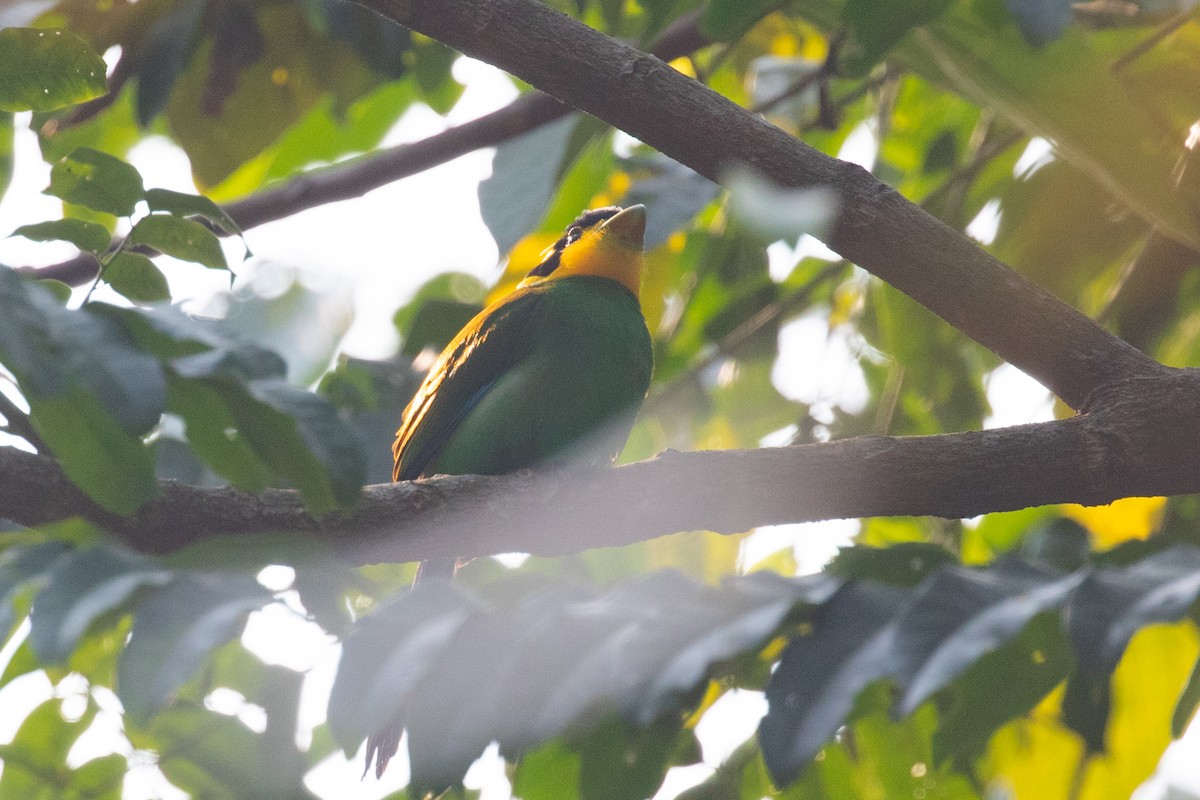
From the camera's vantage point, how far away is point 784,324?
5027 mm

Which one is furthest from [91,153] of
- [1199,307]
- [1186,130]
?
[1199,307]

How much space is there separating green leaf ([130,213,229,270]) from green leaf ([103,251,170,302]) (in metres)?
0.05

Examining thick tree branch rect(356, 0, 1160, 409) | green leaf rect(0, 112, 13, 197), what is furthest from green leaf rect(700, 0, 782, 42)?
green leaf rect(0, 112, 13, 197)

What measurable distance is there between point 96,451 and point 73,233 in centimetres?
76

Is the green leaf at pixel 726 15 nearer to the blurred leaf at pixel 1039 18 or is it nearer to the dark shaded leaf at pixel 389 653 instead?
the blurred leaf at pixel 1039 18

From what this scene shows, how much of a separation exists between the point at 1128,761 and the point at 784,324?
2244mm

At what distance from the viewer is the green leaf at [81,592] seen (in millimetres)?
1701

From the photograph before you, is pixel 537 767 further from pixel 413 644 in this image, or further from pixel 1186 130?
pixel 1186 130

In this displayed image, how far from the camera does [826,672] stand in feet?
6.09

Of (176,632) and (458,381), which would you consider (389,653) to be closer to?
(176,632)

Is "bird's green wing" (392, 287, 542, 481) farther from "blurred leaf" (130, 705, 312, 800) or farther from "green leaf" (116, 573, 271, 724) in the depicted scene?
"green leaf" (116, 573, 271, 724)

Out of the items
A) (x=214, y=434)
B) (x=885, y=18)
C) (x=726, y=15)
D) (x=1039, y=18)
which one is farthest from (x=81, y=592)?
(x=1039, y=18)

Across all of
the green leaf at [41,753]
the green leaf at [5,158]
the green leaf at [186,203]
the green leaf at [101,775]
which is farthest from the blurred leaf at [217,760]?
the green leaf at [5,158]

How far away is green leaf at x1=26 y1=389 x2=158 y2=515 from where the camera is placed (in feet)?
6.31
